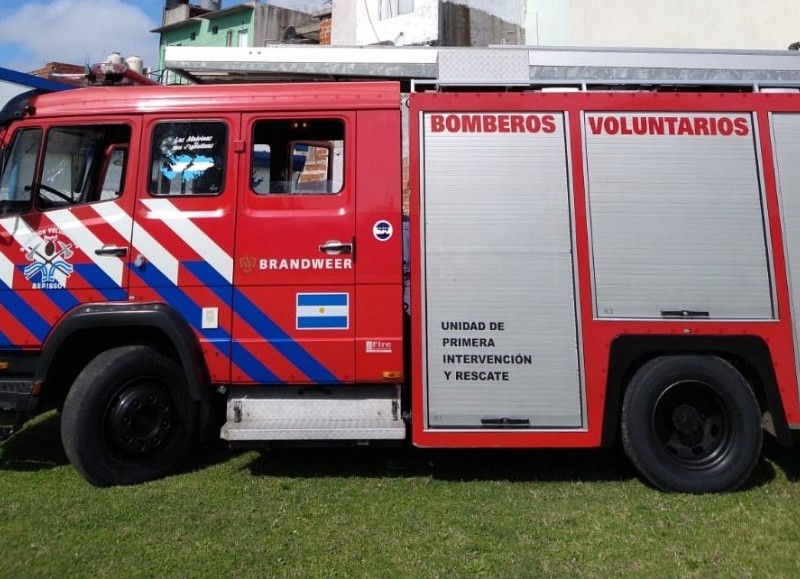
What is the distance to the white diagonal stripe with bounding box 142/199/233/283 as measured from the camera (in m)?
4.59

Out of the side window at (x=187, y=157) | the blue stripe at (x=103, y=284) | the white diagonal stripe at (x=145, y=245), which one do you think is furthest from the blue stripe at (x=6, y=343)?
the side window at (x=187, y=157)

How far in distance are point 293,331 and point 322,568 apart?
5.40ft

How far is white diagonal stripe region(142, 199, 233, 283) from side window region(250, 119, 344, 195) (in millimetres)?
509

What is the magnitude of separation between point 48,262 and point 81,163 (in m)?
0.78

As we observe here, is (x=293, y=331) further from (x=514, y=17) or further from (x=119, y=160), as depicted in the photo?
(x=514, y=17)

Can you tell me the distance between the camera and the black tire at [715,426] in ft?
14.5

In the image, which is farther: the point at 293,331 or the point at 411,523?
the point at 293,331

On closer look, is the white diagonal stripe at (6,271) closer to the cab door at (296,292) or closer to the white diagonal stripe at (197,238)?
the white diagonal stripe at (197,238)

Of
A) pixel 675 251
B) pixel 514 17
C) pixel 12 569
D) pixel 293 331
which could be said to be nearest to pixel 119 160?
pixel 293 331

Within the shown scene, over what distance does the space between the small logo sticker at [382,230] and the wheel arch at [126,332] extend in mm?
1481

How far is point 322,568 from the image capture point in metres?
3.55

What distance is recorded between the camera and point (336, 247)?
4.55 metres

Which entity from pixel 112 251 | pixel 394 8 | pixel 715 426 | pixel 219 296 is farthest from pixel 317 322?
pixel 394 8

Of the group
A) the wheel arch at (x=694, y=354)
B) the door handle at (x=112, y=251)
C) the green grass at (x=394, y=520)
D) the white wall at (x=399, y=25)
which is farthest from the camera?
the white wall at (x=399, y=25)
